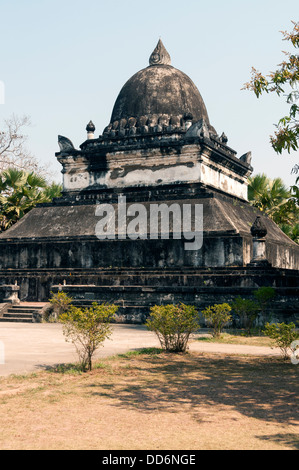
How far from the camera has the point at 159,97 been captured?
84.3 ft

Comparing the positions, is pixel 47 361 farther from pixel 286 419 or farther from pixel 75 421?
pixel 286 419

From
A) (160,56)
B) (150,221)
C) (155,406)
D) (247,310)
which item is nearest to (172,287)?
(247,310)

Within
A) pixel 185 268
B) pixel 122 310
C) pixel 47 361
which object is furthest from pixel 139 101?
pixel 47 361

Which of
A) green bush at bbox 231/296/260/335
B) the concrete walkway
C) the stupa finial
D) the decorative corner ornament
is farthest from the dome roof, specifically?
the concrete walkway

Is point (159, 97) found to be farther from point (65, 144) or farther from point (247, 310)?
point (247, 310)

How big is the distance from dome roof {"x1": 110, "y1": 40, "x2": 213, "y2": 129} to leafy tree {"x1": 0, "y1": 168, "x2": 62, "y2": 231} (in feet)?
17.4

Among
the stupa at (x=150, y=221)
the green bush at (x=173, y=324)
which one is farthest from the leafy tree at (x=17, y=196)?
the green bush at (x=173, y=324)

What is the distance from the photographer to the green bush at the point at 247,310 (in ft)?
49.4

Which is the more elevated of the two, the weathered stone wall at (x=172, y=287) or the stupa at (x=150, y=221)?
the stupa at (x=150, y=221)

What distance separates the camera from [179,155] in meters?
23.0

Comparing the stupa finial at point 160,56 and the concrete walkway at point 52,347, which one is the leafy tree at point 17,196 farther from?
the concrete walkway at point 52,347

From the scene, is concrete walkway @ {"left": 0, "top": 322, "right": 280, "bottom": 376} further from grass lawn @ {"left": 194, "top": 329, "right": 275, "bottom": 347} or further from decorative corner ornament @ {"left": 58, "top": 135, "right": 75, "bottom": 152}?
decorative corner ornament @ {"left": 58, "top": 135, "right": 75, "bottom": 152}

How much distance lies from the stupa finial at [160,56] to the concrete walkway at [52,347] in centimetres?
1619

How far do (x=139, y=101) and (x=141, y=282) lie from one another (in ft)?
32.2
